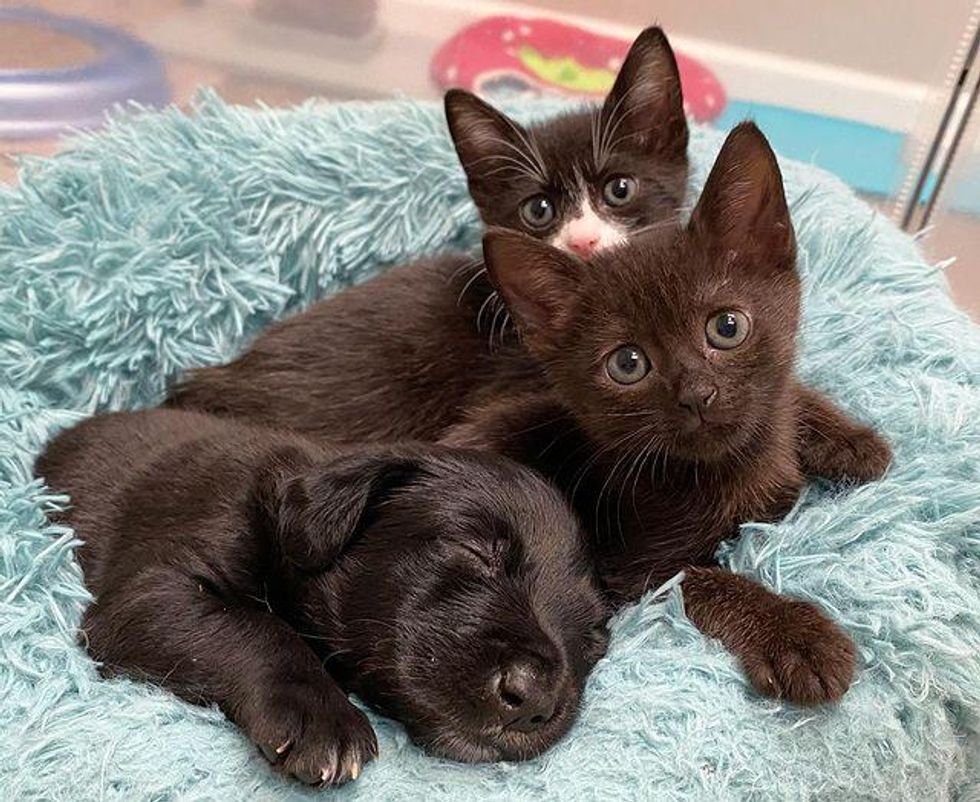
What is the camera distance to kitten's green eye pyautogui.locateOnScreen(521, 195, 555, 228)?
76.0 inches

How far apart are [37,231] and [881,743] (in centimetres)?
158

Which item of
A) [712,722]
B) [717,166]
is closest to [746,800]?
[712,722]

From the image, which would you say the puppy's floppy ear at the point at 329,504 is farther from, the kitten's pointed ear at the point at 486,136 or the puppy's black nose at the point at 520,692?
the kitten's pointed ear at the point at 486,136

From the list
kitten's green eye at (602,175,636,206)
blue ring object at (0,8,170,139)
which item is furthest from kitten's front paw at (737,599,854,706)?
blue ring object at (0,8,170,139)

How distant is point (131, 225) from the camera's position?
6.85ft

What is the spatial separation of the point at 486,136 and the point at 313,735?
43.0 inches

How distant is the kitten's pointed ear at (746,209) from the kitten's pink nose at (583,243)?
30cm

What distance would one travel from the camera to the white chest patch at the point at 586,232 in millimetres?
1809

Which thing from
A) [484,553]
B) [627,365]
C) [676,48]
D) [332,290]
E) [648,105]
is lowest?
[332,290]

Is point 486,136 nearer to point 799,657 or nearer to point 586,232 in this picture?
point 586,232

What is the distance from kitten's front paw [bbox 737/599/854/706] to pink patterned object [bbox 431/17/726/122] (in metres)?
1.95

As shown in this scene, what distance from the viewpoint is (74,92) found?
102 inches

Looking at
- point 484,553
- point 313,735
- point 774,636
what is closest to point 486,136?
point 484,553

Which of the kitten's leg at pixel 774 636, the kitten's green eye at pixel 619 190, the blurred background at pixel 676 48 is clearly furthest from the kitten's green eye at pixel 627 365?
the blurred background at pixel 676 48
